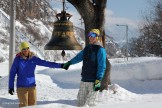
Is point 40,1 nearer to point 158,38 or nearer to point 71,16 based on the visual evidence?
point 71,16

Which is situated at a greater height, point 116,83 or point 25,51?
point 25,51

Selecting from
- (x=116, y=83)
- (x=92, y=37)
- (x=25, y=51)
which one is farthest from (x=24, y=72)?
(x=116, y=83)

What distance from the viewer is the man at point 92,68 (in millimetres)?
7047

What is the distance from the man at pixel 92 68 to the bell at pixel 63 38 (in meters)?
1.67

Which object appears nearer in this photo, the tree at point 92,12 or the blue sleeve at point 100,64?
the blue sleeve at point 100,64

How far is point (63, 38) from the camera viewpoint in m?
9.18

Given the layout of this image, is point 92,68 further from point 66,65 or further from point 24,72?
point 24,72

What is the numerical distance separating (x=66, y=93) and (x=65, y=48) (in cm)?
348

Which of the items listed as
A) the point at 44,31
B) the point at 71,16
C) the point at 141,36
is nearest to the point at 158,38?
the point at 141,36

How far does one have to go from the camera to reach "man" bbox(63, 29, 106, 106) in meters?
7.05

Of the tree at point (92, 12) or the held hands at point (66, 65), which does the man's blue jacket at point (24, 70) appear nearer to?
the held hands at point (66, 65)

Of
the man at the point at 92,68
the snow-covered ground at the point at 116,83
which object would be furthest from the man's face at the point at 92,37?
the snow-covered ground at the point at 116,83

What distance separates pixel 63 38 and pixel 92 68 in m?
2.16

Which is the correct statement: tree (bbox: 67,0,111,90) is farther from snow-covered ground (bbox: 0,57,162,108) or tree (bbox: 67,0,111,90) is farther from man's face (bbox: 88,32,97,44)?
man's face (bbox: 88,32,97,44)
